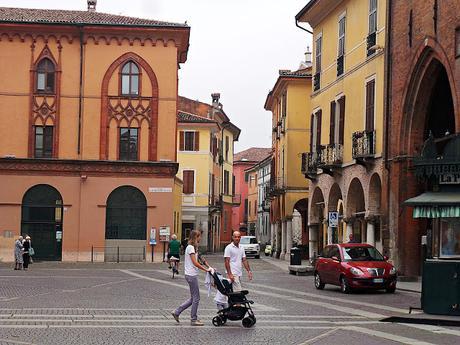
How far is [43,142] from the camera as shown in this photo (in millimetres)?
47250

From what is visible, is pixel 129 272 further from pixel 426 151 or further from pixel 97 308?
pixel 426 151

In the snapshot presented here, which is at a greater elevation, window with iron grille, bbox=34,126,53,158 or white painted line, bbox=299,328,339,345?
window with iron grille, bbox=34,126,53,158

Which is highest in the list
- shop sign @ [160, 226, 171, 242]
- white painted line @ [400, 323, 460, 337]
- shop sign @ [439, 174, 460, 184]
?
shop sign @ [439, 174, 460, 184]

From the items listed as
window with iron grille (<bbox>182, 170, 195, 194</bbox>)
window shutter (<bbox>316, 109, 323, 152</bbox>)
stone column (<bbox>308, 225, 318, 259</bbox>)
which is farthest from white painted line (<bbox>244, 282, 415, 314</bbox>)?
window with iron grille (<bbox>182, 170, 195, 194</bbox>)

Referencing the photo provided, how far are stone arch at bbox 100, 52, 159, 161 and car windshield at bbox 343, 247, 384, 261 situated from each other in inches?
871

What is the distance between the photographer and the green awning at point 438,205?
1812cm

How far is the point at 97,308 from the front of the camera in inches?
785

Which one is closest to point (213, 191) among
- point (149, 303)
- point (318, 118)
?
point (318, 118)

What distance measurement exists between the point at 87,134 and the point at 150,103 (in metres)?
3.86

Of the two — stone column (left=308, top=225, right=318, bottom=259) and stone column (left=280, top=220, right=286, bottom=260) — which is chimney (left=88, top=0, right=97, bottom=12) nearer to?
stone column (left=280, top=220, right=286, bottom=260)

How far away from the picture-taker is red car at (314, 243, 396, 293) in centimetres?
2569

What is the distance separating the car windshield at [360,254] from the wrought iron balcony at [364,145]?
22.8 feet

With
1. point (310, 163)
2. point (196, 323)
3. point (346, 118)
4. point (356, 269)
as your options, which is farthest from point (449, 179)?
point (310, 163)

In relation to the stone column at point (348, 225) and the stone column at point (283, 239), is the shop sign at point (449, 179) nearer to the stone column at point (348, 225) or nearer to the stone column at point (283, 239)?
the stone column at point (348, 225)
